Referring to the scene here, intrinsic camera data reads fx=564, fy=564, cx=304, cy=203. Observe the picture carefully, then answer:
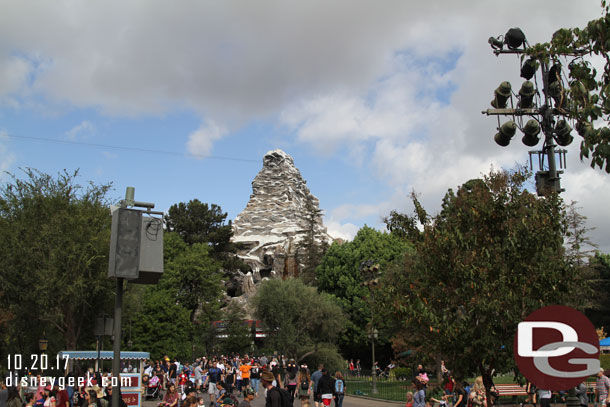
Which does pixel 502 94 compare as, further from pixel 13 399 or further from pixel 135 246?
pixel 13 399

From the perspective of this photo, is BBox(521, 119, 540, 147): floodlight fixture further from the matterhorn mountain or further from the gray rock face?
the gray rock face

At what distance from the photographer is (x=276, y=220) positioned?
112 m

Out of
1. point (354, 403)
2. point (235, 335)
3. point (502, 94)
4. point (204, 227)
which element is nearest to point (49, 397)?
point (354, 403)

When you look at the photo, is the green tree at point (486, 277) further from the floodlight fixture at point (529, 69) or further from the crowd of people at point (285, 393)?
the floodlight fixture at point (529, 69)

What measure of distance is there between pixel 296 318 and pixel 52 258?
22045 millimetres

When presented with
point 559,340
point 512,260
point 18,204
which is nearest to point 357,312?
point 18,204

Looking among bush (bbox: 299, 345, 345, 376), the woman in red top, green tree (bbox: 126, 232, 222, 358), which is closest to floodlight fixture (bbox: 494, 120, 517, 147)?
the woman in red top

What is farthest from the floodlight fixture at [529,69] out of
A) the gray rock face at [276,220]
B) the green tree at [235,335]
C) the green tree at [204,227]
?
the gray rock face at [276,220]

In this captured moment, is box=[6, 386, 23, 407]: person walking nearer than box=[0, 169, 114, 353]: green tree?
Yes

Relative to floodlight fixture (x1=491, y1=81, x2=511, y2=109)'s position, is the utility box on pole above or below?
below

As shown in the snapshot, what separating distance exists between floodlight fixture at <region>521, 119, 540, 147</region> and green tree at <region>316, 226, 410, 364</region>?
4015 cm

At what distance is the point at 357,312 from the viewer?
163ft

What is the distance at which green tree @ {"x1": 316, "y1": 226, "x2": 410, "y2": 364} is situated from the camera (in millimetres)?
49125

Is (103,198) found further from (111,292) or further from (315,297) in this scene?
(315,297)
